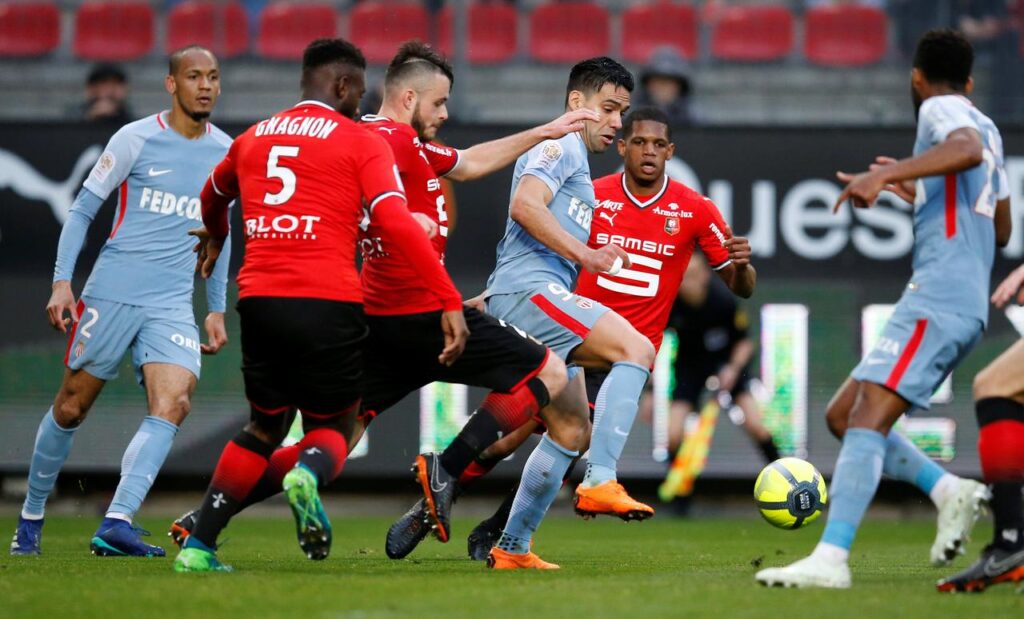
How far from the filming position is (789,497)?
26.5ft

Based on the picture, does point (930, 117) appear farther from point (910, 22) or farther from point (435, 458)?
point (910, 22)

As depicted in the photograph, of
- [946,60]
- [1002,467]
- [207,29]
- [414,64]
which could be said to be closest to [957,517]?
[1002,467]

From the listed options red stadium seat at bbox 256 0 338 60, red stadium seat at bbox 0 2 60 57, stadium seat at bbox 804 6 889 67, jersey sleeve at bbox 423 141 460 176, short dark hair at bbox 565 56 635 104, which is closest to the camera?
jersey sleeve at bbox 423 141 460 176

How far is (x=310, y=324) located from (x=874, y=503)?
7767mm

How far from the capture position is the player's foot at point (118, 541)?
7.31 m

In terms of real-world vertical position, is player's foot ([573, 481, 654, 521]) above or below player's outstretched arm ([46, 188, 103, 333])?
below

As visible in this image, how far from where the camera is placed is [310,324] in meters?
5.75

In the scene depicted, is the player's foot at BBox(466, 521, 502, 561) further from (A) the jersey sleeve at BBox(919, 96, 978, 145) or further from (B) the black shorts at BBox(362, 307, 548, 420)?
(A) the jersey sleeve at BBox(919, 96, 978, 145)

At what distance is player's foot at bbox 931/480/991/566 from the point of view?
5574 millimetres

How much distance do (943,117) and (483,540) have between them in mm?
3365

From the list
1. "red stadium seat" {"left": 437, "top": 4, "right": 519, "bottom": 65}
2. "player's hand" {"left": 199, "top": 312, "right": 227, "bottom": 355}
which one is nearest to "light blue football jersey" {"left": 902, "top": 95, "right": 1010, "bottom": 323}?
"player's hand" {"left": 199, "top": 312, "right": 227, "bottom": 355}

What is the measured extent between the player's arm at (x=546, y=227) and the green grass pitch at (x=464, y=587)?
1429 mm

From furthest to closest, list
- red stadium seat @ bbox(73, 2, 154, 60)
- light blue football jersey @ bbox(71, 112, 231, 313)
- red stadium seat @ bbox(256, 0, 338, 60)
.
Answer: red stadium seat @ bbox(256, 0, 338, 60) < red stadium seat @ bbox(73, 2, 154, 60) < light blue football jersey @ bbox(71, 112, 231, 313)

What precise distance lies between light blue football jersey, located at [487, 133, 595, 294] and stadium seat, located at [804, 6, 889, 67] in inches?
324
